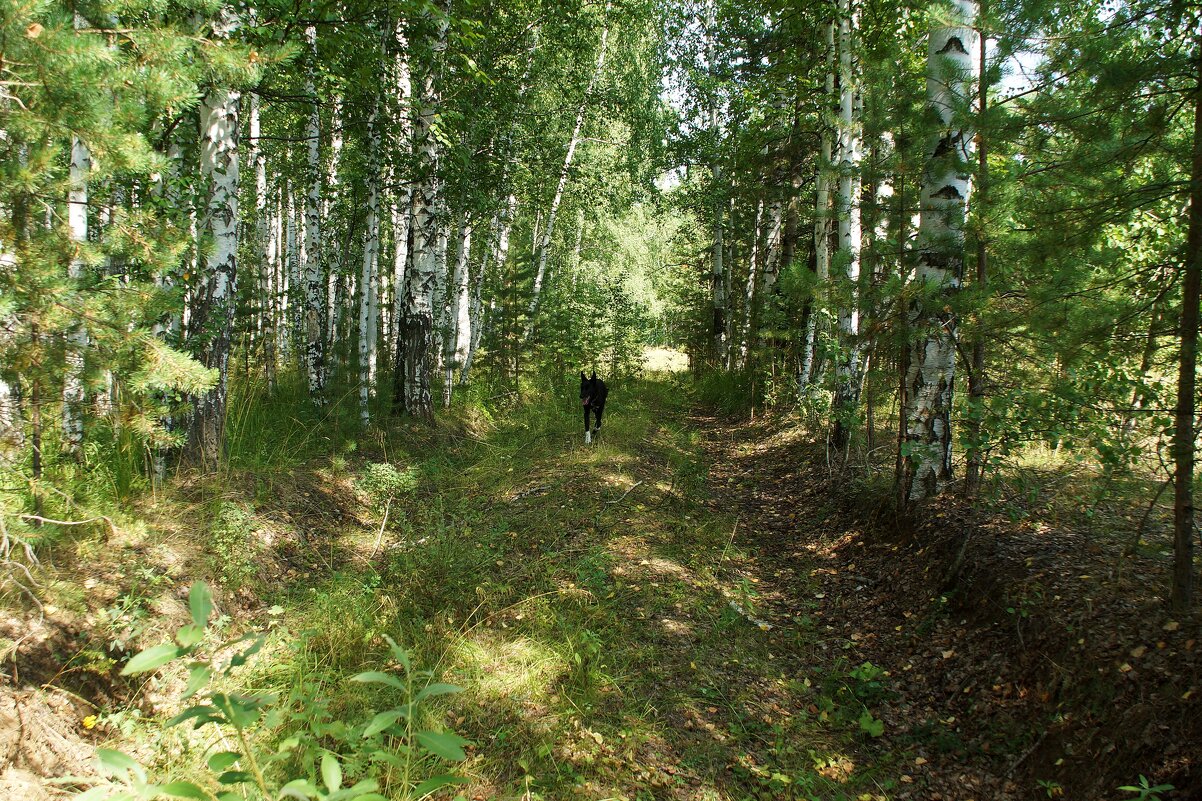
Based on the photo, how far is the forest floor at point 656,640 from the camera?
2.92 m

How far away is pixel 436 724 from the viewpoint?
3.14 meters

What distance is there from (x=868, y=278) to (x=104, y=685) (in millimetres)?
6646

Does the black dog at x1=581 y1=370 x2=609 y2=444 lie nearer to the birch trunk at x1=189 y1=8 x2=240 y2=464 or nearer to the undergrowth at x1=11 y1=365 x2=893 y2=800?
the undergrowth at x1=11 y1=365 x2=893 y2=800

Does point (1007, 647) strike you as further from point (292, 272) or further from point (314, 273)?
point (292, 272)

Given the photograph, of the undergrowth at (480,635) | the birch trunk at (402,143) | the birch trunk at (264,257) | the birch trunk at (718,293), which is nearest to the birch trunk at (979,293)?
the undergrowth at (480,635)

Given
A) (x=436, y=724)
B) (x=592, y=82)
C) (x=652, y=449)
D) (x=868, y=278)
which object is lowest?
(x=436, y=724)

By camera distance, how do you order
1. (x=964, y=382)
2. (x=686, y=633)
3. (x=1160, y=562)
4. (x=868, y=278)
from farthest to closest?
1. (x=964, y=382)
2. (x=868, y=278)
3. (x=686, y=633)
4. (x=1160, y=562)

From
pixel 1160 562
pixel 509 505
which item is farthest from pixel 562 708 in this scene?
pixel 1160 562

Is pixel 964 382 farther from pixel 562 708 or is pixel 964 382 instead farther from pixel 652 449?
pixel 562 708

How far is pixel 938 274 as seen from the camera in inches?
219

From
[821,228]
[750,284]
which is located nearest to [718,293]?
[750,284]

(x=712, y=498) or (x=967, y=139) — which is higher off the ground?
(x=967, y=139)

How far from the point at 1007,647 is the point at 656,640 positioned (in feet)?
7.24

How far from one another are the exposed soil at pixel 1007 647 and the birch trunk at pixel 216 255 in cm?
510
